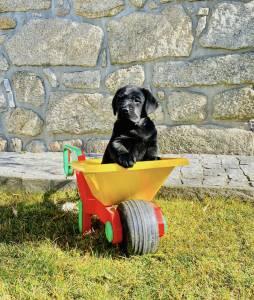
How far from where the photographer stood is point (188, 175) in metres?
3.11

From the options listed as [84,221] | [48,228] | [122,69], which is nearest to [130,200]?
[84,221]

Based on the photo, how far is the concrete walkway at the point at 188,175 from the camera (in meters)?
2.80

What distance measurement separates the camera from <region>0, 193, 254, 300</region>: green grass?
162 cm

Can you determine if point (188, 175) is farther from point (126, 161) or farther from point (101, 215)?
point (126, 161)

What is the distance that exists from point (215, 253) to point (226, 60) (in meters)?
2.45

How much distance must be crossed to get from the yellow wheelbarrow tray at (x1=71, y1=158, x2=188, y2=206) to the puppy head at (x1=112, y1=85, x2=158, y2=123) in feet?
1.14

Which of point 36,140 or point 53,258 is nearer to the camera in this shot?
point 53,258

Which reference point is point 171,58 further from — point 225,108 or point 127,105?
point 127,105

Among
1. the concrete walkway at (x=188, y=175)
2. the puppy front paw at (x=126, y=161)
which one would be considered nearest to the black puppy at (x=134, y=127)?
the puppy front paw at (x=126, y=161)

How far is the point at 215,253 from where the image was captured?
1.96m

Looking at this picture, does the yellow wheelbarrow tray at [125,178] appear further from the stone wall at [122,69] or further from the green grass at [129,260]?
the stone wall at [122,69]

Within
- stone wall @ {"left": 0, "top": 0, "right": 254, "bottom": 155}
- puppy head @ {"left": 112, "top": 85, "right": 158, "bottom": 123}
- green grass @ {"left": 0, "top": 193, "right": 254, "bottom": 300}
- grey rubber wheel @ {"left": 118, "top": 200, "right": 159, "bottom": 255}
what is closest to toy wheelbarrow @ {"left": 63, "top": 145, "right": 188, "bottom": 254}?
grey rubber wheel @ {"left": 118, "top": 200, "right": 159, "bottom": 255}

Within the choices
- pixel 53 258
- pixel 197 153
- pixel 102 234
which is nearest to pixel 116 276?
pixel 53 258

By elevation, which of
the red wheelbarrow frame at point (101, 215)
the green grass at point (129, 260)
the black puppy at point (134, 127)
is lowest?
the green grass at point (129, 260)
